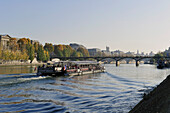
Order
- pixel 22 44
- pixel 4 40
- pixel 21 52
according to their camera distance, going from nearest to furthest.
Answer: pixel 21 52 < pixel 22 44 < pixel 4 40

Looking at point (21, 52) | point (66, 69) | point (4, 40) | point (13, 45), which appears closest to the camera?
point (66, 69)

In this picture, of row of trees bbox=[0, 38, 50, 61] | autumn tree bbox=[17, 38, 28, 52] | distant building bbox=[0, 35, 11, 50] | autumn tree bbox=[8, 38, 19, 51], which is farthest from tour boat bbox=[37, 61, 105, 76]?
distant building bbox=[0, 35, 11, 50]

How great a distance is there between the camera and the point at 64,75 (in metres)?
54.3

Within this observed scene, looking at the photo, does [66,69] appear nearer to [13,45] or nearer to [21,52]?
[21,52]

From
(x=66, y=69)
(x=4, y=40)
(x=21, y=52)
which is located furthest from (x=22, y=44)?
(x=66, y=69)

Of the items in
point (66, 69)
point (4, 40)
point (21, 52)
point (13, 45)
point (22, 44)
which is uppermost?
point (4, 40)

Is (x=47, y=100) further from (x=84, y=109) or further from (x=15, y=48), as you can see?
(x=15, y=48)

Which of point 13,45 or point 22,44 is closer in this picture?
point 13,45

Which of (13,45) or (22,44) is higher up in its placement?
(22,44)

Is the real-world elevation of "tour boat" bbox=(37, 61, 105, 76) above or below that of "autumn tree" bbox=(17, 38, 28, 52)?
below

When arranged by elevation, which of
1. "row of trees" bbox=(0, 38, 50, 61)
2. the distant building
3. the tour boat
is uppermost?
the distant building

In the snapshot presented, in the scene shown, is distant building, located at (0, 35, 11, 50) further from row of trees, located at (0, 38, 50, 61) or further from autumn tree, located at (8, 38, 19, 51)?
autumn tree, located at (8, 38, 19, 51)

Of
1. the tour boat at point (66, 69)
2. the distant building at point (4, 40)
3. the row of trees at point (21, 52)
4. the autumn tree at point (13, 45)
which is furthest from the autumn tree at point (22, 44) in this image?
the tour boat at point (66, 69)

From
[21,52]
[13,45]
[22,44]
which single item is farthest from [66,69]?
[22,44]
